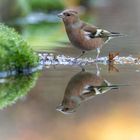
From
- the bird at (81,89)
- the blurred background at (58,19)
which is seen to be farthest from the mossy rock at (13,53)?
the blurred background at (58,19)

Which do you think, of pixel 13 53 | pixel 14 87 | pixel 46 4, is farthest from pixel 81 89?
pixel 46 4

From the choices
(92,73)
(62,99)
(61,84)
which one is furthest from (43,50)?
(62,99)

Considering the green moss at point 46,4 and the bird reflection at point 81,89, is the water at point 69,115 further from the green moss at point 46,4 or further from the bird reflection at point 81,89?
the green moss at point 46,4

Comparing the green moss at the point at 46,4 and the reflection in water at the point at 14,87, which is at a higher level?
the green moss at the point at 46,4

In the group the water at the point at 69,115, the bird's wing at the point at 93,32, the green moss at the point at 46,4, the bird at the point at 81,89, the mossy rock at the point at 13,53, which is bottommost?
the water at the point at 69,115

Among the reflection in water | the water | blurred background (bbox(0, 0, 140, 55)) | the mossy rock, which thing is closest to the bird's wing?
the mossy rock

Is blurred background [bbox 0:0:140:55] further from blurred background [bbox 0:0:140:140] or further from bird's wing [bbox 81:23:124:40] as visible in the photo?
bird's wing [bbox 81:23:124:40]

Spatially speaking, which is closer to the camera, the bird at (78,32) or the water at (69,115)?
the water at (69,115)

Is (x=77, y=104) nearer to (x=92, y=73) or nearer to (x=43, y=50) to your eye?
→ (x=92, y=73)
